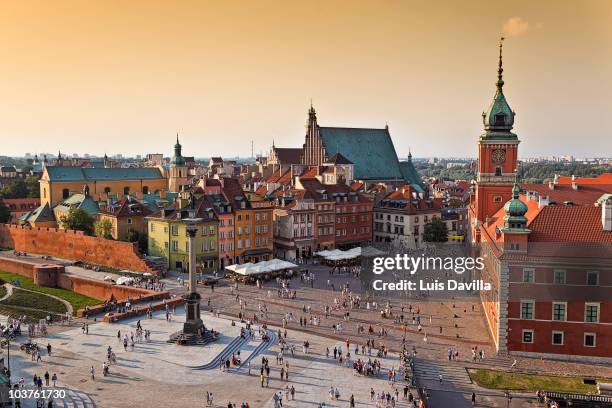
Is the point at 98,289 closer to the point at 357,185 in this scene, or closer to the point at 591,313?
the point at 591,313

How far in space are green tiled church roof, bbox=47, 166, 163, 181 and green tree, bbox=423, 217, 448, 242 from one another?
5554cm

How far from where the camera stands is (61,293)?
64.2 meters

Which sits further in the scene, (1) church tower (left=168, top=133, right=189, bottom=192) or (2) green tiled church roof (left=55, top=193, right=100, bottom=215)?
(1) church tower (left=168, top=133, right=189, bottom=192)

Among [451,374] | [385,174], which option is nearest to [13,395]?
[451,374]

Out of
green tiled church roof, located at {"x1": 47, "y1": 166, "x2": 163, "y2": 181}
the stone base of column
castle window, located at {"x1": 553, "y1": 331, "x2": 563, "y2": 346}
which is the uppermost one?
green tiled church roof, located at {"x1": 47, "y1": 166, "x2": 163, "y2": 181}

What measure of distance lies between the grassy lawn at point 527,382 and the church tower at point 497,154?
24.9 meters

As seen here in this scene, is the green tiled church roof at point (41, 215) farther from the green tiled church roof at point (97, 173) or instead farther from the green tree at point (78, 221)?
Result: the green tree at point (78, 221)

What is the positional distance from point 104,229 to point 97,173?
35.1 m

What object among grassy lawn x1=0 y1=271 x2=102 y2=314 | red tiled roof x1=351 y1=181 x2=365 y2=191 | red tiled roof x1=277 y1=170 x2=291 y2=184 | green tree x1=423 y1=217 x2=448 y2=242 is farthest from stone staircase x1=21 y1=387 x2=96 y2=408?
red tiled roof x1=351 y1=181 x2=365 y2=191

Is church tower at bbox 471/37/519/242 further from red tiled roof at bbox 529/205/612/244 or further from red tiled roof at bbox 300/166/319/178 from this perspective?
red tiled roof at bbox 300/166/319/178

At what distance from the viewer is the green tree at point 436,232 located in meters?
86.6

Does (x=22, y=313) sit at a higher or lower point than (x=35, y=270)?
lower

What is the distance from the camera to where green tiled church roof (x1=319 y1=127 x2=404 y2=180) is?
11819cm

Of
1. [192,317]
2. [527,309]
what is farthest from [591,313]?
[192,317]
